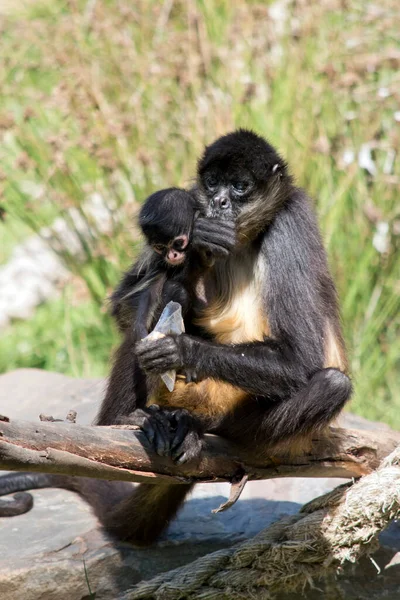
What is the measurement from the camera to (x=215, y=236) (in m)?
4.30

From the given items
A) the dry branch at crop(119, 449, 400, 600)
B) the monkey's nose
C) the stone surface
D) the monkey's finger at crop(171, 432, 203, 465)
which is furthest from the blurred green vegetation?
the monkey's finger at crop(171, 432, 203, 465)

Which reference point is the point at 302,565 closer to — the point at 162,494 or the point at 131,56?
the point at 162,494

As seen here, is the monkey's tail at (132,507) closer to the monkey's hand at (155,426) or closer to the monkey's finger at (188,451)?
the monkey's hand at (155,426)

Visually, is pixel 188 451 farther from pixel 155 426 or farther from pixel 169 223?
pixel 169 223

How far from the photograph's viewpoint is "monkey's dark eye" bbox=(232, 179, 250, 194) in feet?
14.7

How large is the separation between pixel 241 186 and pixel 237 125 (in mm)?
3265

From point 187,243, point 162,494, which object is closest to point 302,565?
point 162,494

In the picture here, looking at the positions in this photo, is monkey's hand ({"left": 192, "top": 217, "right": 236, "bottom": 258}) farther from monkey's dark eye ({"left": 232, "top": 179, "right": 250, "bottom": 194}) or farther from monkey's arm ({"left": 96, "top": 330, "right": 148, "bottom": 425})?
monkey's arm ({"left": 96, "top": 330, "right": 148, "bottom": 425})

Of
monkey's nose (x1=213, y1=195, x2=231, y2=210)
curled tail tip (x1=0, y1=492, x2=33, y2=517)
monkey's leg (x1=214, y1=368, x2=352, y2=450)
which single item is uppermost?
monkey's nose (x1=213, y1=195, x2=231, y2=210)

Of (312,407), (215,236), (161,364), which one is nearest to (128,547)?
(161,364)

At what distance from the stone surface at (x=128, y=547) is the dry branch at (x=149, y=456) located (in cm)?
56

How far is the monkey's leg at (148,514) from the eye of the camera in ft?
15.4

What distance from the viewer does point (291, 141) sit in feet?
25.2

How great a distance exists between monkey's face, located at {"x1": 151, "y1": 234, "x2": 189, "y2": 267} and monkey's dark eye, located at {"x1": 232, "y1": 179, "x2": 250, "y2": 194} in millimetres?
391
